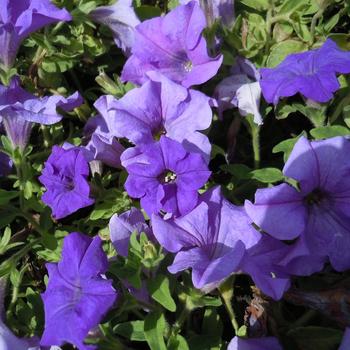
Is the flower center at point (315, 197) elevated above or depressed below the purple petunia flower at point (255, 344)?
above

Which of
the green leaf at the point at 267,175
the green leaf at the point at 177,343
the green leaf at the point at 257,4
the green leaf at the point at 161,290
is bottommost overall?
the green leaf at the point at 177,343

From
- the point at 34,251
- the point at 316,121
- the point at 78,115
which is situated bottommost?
the point at 34,251

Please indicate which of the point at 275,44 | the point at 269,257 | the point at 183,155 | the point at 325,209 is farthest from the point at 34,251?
the point at 275,44

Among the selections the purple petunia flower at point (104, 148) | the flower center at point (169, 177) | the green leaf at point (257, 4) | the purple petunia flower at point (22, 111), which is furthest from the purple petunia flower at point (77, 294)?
the green leaf at point (257, 4)

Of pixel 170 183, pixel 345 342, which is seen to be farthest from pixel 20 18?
pixel 345 342

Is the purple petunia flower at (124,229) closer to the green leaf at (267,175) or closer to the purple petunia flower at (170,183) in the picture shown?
the purple petunia flower at (170,183)

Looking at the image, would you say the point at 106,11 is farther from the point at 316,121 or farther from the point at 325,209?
the point at 325,209

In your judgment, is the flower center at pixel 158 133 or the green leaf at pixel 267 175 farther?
the flower center at pixel 158 133

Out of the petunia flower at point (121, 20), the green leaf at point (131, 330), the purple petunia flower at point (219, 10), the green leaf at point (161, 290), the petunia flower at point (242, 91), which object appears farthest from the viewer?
the petunia flower at point (121, 20)
